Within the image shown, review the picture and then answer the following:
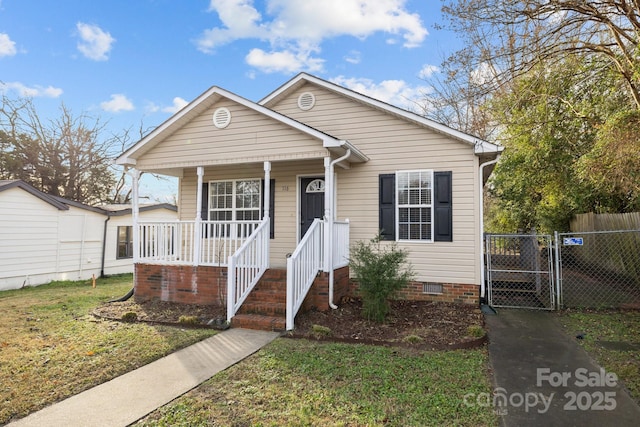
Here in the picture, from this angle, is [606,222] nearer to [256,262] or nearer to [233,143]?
[256,262]

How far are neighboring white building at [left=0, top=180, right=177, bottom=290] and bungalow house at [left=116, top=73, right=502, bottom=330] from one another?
6052 millimetres

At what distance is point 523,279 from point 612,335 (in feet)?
9.31

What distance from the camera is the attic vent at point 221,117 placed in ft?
24.8

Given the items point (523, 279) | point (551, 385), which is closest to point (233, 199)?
point (523, 279)

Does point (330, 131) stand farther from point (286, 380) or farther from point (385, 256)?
point (286, 380)

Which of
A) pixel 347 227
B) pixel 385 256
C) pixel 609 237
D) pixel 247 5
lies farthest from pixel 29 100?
pixel 609 237

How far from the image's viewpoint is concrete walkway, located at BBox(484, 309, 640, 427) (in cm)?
319

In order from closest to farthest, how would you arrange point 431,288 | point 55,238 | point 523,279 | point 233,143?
point 233,143
point 431,288
point 523,279
point 55,238

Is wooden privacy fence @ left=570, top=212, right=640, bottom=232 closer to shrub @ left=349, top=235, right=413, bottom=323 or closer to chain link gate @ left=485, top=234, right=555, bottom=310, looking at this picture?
chain link gate @ left=485, top=234, right=555, bottom=310

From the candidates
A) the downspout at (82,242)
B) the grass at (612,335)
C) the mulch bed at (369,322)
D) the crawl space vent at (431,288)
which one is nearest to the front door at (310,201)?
the mulch bed at (369,322)

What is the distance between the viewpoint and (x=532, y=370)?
4.30m

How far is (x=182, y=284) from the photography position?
7.59 metres

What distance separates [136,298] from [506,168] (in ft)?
45.0

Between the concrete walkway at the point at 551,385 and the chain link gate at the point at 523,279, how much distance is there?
214cm
